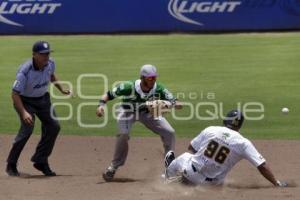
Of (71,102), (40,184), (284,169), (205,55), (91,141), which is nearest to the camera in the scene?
(40,184)

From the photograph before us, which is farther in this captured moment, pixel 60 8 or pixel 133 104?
pixel 60 8

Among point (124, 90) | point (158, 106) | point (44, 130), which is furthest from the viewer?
point (44, 130)

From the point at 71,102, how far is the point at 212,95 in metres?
3.54

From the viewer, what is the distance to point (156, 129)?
11133 millimetres

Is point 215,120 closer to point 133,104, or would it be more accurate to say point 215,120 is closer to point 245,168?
point 245,168

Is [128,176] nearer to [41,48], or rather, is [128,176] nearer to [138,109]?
[138,109]

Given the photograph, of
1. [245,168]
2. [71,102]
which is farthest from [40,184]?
[71,102]

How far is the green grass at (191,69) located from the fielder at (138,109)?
4243mm

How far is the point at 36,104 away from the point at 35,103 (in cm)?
2

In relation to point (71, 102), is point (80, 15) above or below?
above

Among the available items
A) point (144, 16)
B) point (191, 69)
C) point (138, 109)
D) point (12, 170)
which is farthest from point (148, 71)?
point (144, 16)

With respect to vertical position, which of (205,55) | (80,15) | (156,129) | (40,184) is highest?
(80,15)

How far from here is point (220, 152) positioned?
9.75 meters

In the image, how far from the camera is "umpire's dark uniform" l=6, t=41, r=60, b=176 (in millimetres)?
10977
